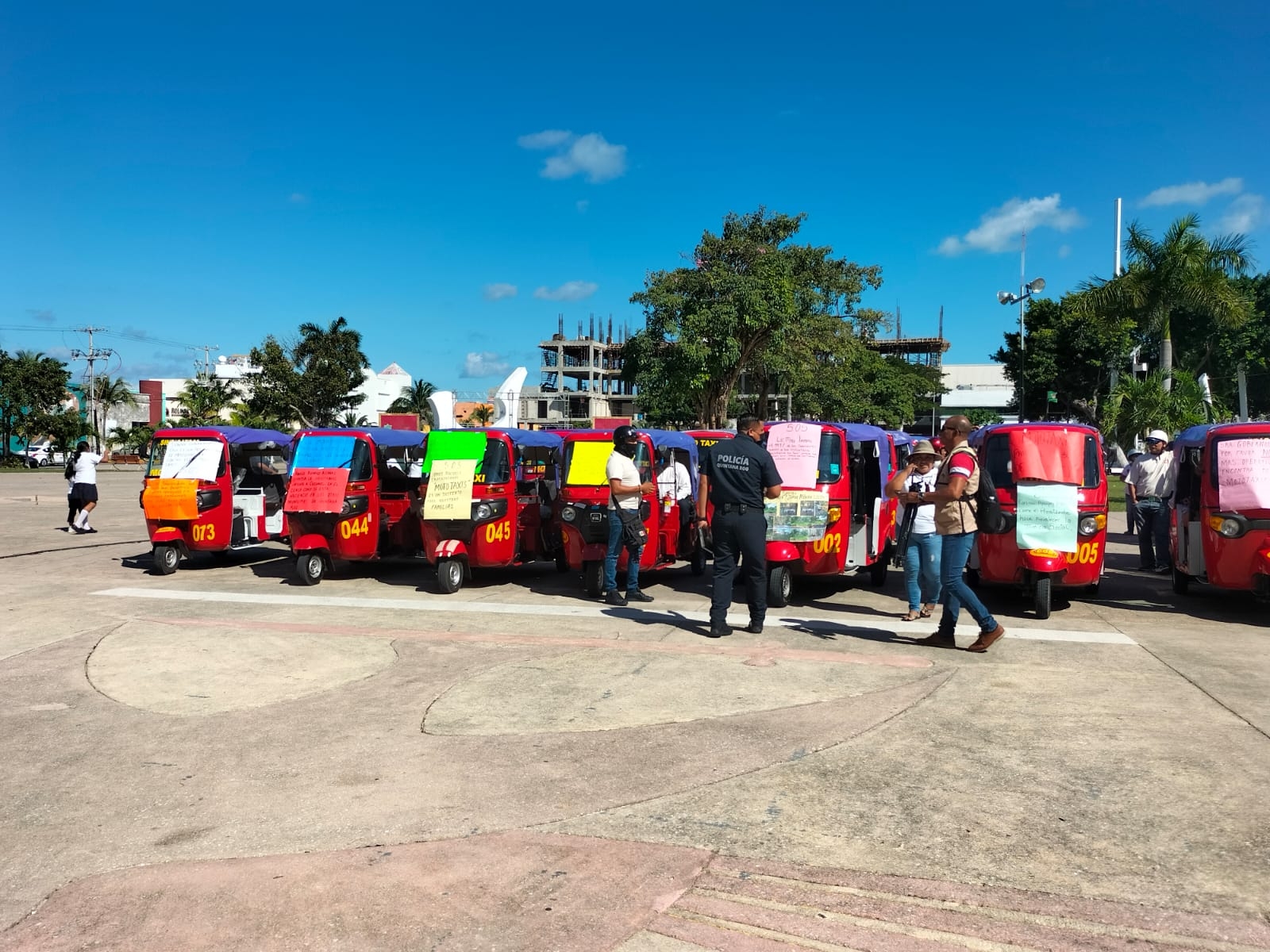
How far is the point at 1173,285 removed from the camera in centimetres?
2167

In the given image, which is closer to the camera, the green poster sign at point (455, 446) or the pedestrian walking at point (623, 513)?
the pedestrian walking at point (623, 513)

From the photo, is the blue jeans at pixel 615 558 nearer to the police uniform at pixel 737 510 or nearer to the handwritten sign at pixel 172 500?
the police uniform at pixel 737 510

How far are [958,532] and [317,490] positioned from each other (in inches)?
301

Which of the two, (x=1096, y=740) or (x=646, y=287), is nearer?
(x=1096, y=740)

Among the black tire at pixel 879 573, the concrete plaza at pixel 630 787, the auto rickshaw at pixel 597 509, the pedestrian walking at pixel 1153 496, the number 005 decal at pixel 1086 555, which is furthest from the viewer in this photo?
the pedestrian walking at pixel 1153 496

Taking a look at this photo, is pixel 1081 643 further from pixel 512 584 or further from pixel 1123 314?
pixel 1123 314

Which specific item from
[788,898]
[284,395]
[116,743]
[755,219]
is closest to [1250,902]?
[788,898]

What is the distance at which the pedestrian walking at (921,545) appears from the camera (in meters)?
8.10

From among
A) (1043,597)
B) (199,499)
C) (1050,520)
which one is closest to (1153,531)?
(1050,520)

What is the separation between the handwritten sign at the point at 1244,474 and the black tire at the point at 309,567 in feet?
33.4

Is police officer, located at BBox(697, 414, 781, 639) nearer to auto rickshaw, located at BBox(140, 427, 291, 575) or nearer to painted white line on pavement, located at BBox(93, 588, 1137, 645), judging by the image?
painted white line on pavement, located at BBox(93, 588, 1137, 645)

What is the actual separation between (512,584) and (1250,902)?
8.82 meters

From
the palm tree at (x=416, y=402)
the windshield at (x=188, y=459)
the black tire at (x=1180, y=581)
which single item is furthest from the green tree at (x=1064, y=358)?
the palm tree at (x=416, y=402)

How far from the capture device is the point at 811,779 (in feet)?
15.1
